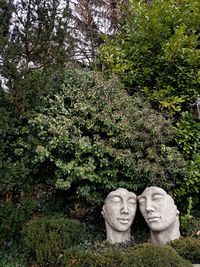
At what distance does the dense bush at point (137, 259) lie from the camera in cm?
365

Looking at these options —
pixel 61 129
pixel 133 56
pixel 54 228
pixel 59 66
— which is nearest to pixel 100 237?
pixel 54 228

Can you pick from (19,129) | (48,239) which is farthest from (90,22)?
(48,239)

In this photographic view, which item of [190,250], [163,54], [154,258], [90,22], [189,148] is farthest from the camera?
[90,22]

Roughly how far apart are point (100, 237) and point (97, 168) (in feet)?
3.65

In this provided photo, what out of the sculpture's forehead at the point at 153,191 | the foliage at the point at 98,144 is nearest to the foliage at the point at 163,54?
the foliage at the point at 98,144

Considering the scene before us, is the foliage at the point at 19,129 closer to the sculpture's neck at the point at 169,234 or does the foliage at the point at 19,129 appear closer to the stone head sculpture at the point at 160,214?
the stone head sculpture at the point at 160,214

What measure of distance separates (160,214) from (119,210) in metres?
0.58

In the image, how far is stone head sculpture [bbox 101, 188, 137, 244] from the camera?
5070 millimetres

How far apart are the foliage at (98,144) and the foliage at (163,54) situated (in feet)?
2.85

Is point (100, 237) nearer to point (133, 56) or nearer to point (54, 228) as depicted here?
point (54, 228)

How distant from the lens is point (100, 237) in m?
5.59

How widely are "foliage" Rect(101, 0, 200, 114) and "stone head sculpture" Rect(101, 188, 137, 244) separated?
1.89 meters

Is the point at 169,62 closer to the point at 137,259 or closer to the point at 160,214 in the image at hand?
the point at 160,214

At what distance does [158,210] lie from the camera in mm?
4977
